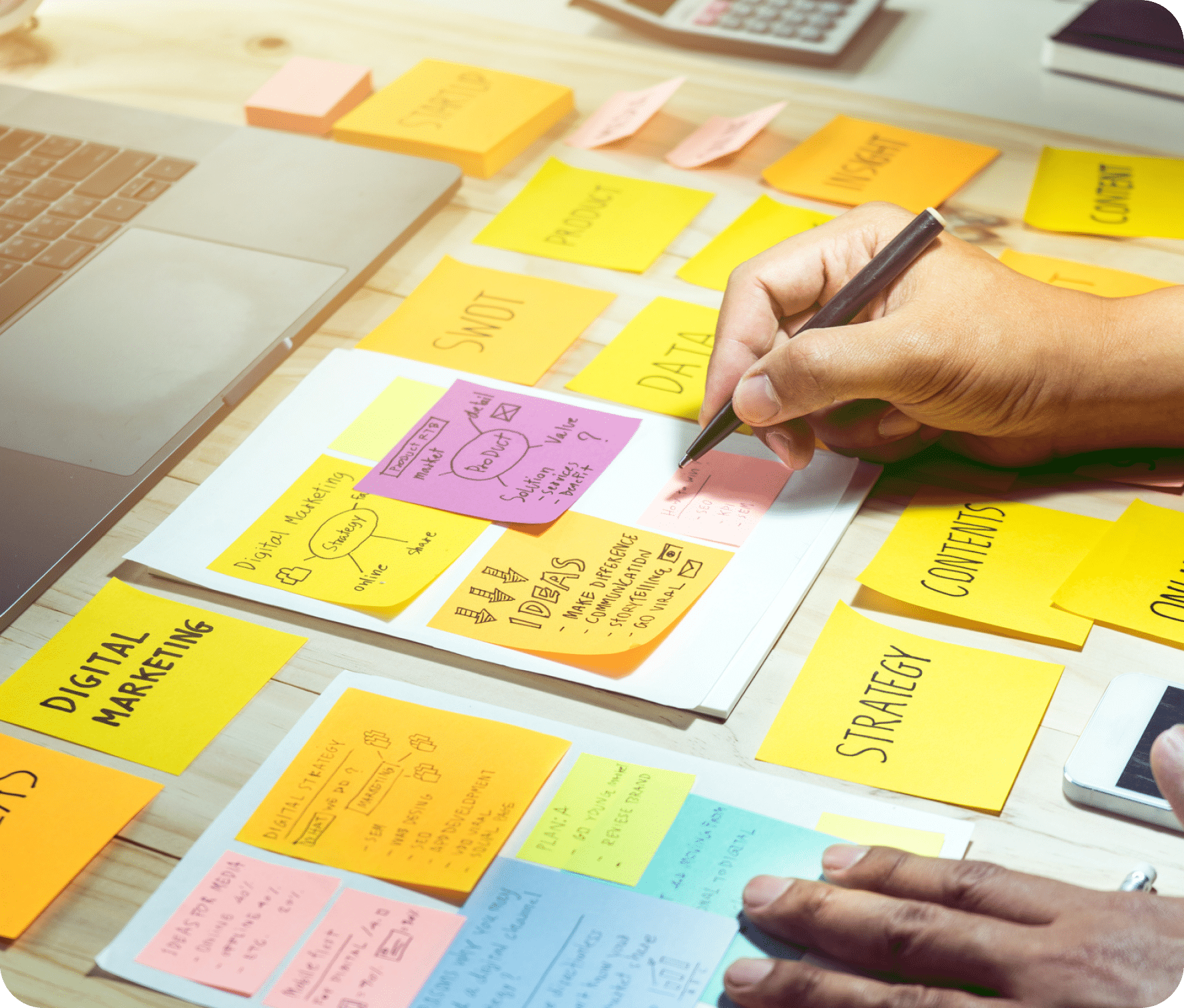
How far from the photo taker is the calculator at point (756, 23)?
1.17m

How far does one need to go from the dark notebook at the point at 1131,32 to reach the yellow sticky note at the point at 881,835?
0.86 metres

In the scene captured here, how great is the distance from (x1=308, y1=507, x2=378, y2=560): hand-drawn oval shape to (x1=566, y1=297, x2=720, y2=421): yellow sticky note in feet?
0.59

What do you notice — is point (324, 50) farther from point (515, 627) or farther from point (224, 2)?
point (515, 627)

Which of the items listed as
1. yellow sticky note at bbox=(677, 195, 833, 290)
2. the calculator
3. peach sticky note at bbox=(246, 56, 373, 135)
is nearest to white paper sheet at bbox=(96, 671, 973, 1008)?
yellow sticky note at bbox=(677, 195, 833, 290)

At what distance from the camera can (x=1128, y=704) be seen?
1.83ft

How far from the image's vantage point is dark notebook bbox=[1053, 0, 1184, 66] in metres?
1.08

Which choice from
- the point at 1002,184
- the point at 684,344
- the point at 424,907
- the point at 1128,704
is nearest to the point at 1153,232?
the point at 1002,184

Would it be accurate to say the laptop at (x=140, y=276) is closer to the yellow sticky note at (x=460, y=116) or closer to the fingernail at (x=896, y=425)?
the yellow sticky note at (x=460, y=116)

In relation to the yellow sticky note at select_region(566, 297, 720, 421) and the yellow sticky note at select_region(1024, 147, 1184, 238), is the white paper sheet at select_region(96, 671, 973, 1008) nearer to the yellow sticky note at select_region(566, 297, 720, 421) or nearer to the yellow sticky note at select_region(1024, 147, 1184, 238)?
the yellow sticky note at select_region(566, 297, 720, 421)

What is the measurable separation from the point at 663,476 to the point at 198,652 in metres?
0.29

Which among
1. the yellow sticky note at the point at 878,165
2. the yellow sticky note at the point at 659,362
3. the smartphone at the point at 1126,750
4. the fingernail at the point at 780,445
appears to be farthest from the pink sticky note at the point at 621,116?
the smartphone at the point at 1126,750

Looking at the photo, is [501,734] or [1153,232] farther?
[1153,232]

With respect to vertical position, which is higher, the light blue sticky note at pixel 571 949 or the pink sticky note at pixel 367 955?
the light blue sticky note at pixel 571 949

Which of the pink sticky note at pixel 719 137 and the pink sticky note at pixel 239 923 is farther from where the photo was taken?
the pink sticky note at pixel 719 137
